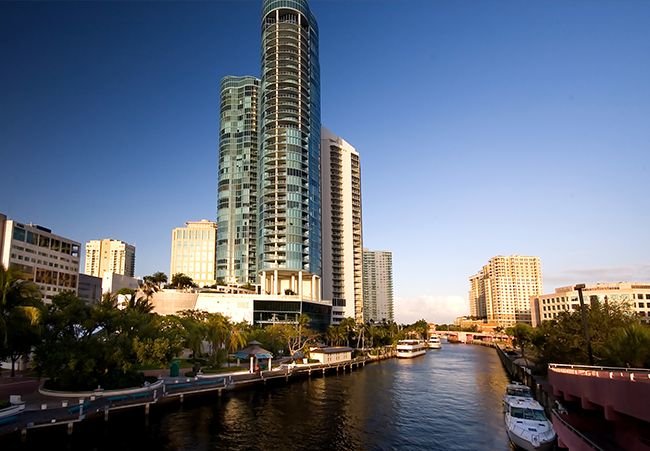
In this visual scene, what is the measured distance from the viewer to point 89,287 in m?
186

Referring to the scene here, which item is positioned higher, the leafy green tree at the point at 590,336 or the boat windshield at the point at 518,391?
the leafy green tree at the point at 590,336

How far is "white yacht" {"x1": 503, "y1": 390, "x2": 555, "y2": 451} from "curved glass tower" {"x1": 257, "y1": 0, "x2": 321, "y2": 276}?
126 meters

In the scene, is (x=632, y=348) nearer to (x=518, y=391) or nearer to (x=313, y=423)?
(x=518, y=391)

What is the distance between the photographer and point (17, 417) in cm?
3866

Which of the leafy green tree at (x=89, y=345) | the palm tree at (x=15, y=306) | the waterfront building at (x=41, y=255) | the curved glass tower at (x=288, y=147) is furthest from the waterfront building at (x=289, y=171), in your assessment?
the palm tree at (x=15, y=306)

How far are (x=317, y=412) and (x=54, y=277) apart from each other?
125 m

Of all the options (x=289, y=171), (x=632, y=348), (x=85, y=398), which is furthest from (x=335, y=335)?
(x=632, y=348)

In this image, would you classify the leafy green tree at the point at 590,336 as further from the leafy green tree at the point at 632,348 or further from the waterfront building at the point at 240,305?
the waterfront building at the point at 240,305

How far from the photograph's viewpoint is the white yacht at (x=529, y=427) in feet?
125

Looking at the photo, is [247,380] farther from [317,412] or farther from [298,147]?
[298,147]

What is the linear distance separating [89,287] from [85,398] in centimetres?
15602

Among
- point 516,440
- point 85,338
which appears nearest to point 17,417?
point 85,338

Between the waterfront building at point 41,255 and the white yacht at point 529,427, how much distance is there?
384 feet

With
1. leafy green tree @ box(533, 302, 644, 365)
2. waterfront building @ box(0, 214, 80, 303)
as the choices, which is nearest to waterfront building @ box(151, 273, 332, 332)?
waterfront building @ box(0, 214, 80, 303)
